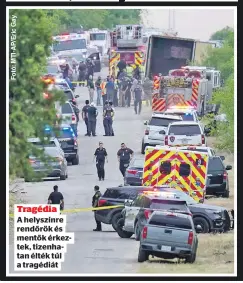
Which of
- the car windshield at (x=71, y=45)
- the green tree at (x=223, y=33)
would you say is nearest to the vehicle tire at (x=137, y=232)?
the green tree at (x=223, y=33)

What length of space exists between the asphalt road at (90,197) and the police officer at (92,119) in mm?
300

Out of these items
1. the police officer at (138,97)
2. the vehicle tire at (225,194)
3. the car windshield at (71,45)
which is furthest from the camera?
the car windshield at (71,45)

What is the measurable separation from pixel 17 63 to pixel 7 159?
150cm

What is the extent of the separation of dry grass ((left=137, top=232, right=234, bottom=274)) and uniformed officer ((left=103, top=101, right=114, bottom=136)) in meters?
20.0

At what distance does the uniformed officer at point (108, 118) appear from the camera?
52625 mm

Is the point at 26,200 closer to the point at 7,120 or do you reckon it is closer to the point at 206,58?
the point at 7,120

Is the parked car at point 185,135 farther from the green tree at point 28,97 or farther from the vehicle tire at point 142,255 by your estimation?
the green tree at point 28,97

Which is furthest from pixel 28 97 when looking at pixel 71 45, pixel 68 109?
pixel 71 45

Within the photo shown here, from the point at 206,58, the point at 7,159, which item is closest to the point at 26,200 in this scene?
the point at 7,159

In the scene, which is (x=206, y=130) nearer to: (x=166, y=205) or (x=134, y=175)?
A: (x=134, y=175)

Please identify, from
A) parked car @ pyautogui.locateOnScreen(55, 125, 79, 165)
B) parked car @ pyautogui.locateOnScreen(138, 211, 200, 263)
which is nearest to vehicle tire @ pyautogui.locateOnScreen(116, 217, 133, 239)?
parked car @ pyautogui.locateOnScreen(138, 211, 200, 263)

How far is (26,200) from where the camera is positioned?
37406mm

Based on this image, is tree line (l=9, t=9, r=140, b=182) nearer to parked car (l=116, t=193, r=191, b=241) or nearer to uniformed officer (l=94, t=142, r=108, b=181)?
parked car (l=116, t=193, r=191, b=241)

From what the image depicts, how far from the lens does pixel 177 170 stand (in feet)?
124
